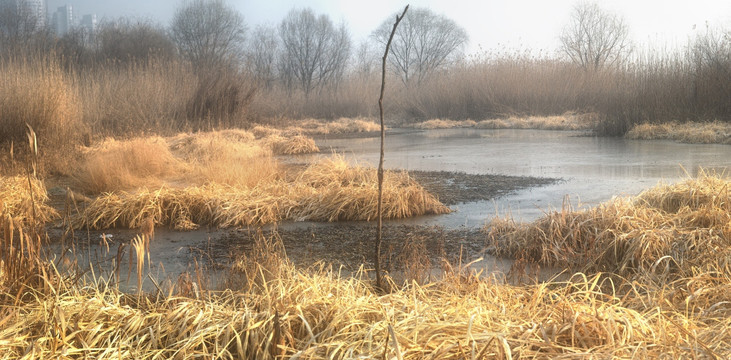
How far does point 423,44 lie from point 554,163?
4064 cm

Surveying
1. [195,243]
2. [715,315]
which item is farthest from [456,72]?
[715,315]

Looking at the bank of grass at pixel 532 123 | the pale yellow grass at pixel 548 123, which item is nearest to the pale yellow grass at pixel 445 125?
the bank of grass at pixel 532 123

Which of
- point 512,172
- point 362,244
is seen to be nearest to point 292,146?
point 512,172

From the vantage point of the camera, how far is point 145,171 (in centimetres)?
843

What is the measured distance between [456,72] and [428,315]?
29518mm

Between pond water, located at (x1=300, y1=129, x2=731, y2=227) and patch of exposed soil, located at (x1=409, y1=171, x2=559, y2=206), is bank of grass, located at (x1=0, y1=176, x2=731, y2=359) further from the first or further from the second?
patch of exposed soil, located at (x1=409, y1=171, x2=559, y2=206)

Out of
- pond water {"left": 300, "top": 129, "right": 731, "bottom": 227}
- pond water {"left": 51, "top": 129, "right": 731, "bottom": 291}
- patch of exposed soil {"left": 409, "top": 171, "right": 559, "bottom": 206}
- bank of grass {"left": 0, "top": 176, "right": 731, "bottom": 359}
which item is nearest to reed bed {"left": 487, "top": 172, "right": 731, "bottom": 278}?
pond water {"left": 51, "top": 129, "right": 731, "bottom": 291}

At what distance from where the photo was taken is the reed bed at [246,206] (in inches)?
240

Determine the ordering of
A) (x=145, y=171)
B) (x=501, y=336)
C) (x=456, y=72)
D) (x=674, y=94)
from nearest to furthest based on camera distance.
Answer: (x=501, y=336)
(x=145, y=171)
(x=674, y=94)
(x=456, y=72)

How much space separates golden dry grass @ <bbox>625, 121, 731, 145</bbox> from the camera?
46.9 feet

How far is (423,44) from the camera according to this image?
50156 millimetres

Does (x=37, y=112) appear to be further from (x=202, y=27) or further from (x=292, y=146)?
(x=202, y=27)

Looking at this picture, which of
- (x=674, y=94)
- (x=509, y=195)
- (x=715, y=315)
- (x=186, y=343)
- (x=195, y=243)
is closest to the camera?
(x=186, y=343)

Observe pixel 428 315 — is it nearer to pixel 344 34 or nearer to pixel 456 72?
pixel 456 72
